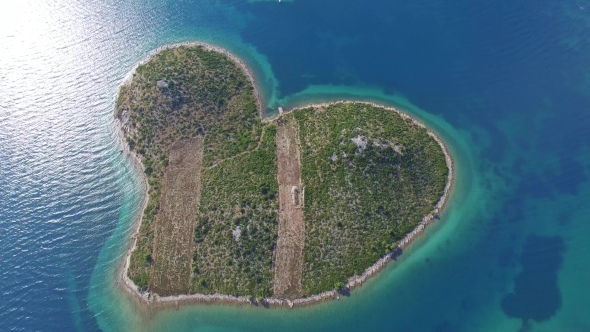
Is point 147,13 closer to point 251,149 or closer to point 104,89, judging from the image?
point 104,89

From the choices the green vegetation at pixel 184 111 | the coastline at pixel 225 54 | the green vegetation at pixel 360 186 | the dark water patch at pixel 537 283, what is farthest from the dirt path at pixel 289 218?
the dark water patch at pixel 537 283

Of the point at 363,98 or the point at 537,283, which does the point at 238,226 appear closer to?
the point at 363,98

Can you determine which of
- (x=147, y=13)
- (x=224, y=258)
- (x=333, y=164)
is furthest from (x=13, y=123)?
(x=333, y=164)

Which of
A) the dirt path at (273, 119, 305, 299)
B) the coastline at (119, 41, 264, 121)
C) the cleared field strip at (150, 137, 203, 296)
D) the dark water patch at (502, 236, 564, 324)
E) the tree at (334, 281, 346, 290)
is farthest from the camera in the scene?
the coastline at (119, 41, 264, 121)

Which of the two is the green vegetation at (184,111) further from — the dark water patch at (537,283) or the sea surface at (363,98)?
the dark water patch at (537,283)

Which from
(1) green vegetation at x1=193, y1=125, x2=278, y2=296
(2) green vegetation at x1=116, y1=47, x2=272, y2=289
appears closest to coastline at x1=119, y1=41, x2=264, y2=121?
(2) green vegetation at x1=116, y1=47, x2=272, y2=289

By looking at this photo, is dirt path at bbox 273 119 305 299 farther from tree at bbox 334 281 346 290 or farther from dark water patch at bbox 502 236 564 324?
dark water patch at bbox 502 236 564 324

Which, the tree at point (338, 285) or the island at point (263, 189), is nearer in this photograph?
the tree at point (338, 285)
